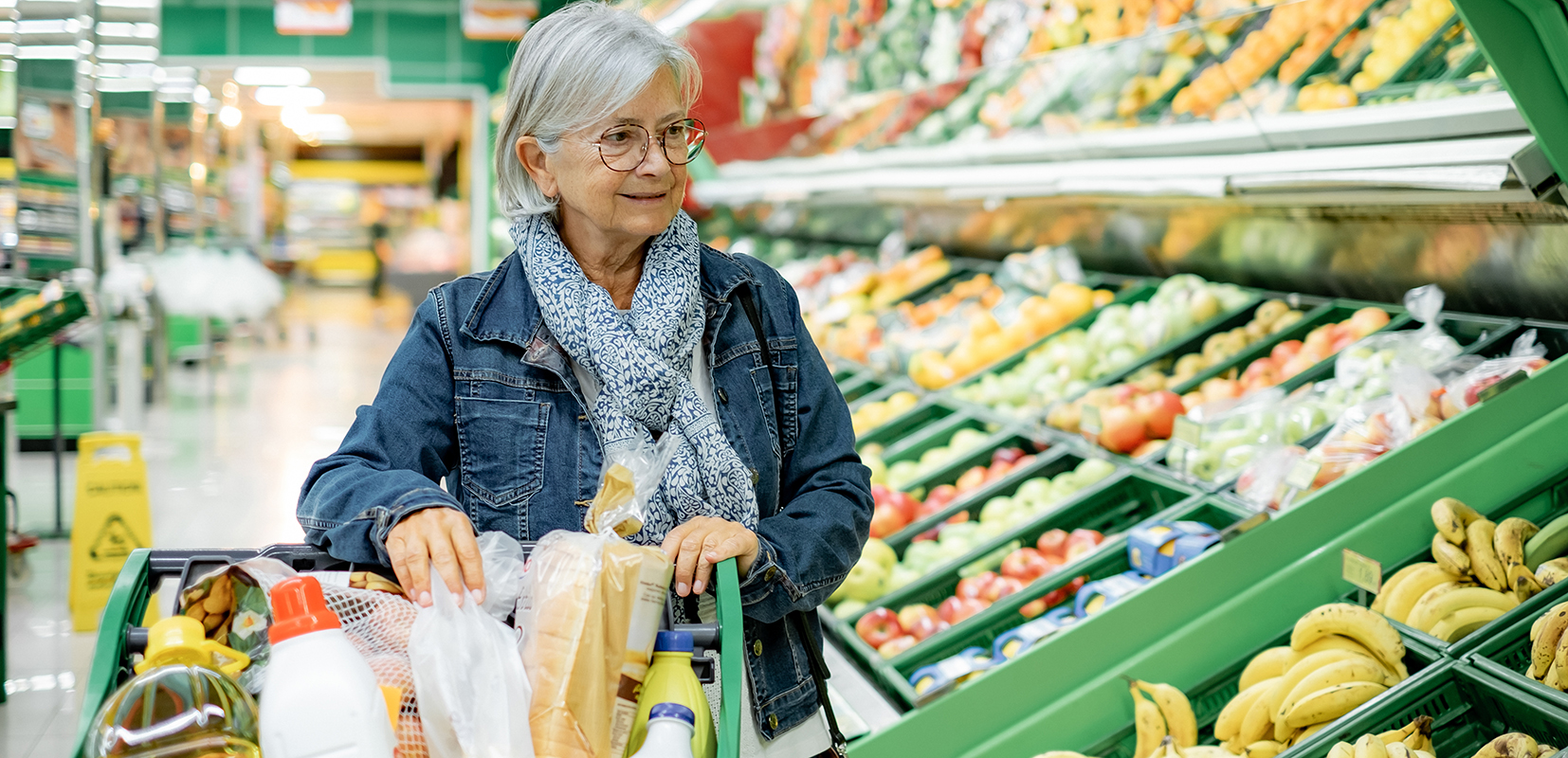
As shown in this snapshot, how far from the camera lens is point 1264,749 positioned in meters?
2.01

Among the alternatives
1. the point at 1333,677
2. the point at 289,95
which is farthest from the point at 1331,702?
the point at 289,95

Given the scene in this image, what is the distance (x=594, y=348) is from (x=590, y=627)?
1.38 feet

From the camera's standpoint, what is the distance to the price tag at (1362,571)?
218cm

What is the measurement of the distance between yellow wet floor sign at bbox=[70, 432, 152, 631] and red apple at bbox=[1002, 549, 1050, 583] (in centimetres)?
321

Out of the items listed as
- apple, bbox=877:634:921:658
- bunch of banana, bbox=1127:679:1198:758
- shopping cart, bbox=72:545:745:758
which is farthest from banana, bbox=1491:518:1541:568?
shopping cart, bbox=72:545:745:758

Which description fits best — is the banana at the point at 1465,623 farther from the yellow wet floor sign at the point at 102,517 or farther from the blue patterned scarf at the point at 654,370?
the yellow wet floor sign at the point at 102,517

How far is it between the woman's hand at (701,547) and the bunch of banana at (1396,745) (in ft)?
3.56

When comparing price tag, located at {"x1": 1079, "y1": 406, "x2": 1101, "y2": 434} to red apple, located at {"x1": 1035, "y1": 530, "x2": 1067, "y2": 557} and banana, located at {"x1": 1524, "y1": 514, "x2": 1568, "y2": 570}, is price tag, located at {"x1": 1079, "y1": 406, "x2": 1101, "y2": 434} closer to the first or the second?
red apple, located at {"x1": 1035, "y1": 530, "x2": 1067, "y2": 557}

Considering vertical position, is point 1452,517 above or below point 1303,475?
below

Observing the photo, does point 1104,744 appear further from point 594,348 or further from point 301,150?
point 301,150

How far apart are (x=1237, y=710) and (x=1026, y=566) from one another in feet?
3.13

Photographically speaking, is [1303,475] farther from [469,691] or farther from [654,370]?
[469,691]

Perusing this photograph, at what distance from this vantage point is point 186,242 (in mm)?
11742

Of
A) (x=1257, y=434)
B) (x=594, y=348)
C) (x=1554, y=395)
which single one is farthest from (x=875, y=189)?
(x=594, y=348)
